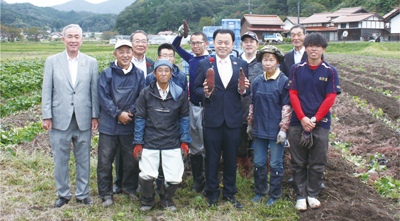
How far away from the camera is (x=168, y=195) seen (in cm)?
362

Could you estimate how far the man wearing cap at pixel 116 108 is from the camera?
12.0 feet

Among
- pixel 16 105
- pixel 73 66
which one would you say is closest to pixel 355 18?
pixel 16 105

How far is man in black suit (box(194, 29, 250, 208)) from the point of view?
11.8 feet

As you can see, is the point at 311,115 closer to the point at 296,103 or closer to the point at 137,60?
the point at 296,103

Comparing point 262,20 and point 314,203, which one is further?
point 262,20

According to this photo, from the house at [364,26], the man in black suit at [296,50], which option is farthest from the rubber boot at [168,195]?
the house at [364,26]

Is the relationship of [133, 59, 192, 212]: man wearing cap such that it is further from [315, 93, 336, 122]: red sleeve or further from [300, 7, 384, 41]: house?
[300, 7, 384, 41]: house

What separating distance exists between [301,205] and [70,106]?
297 centimetres

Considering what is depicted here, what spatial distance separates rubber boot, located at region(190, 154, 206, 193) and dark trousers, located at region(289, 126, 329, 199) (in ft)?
4.23

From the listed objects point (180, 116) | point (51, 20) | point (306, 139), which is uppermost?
point (51, 20)

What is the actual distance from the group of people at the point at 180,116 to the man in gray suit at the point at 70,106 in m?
0.01

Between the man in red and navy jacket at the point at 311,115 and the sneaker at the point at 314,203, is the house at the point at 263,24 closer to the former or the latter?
the man in red and navy jacket at the point at 311,115

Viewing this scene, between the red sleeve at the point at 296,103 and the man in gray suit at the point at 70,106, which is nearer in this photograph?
the red sleeve at the point at 296,103

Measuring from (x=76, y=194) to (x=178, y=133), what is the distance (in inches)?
59.6
